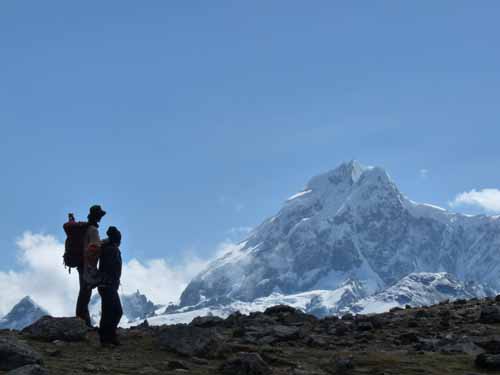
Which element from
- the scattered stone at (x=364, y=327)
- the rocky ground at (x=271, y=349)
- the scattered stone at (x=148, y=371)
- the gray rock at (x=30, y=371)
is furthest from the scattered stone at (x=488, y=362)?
the gray rock at (x=30, y=371)

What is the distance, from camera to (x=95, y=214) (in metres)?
23.2

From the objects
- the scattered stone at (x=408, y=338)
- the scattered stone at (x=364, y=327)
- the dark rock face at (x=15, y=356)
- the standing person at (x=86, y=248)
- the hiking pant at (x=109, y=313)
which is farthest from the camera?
the scattered stone at (x=364, y=327)

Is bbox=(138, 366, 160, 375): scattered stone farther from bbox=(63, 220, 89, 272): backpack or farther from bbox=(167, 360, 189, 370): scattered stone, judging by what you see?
bbox=(63, 220, 89, 272): backpack

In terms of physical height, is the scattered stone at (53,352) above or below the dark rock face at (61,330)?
below

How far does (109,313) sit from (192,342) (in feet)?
7.03

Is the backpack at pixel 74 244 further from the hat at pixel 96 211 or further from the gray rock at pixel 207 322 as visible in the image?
the gray rock at pixel 207 322

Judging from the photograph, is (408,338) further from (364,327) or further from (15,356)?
(15,356)

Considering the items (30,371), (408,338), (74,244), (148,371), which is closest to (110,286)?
(74,244)

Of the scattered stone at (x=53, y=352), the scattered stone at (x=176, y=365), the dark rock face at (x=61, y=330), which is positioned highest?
the dark rock face at (x=61, y=330)

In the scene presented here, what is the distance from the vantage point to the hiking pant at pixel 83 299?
22688mm

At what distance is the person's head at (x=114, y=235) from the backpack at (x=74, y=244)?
2.95 meters

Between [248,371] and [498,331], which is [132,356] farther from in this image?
[498,331]

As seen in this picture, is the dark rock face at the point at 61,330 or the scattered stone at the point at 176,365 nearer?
the scattered stone at the point at 176,365

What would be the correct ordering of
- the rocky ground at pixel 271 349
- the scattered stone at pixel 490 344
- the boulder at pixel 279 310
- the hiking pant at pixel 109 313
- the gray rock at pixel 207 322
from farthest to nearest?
the boulder at pixel 279 310
the gray rock at pixel 207 322
the scattered stone at pixel 490 344
the hiking pant at pixel 109 313
the rocky ground at pixel 271 349
